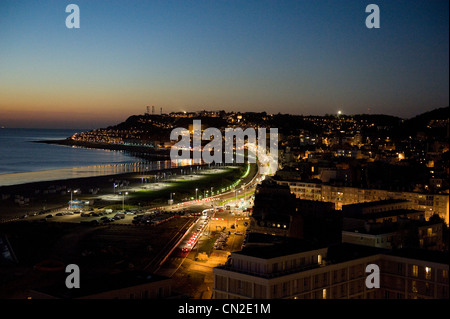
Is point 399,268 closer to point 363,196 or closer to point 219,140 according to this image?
point 363,196

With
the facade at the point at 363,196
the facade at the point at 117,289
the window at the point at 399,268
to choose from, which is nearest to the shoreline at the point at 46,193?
the facade at the point at 363,196

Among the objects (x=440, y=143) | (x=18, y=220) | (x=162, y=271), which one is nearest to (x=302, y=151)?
(x=440, y=143)

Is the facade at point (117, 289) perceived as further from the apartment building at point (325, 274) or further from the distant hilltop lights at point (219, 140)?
the distant hilltop lights at point (219, 140)

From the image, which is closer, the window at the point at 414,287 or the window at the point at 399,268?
the window at the point at 414,287

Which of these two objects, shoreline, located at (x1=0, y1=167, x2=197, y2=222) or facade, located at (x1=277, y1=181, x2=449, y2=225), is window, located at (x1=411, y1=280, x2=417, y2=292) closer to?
facade, located at (x1=277, y1=181, x2=449, y2=225)

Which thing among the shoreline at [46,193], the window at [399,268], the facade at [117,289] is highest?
the facade at [117,289]

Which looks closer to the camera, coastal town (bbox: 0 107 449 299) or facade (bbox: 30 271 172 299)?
facade (bbox: 30 271 172 299)

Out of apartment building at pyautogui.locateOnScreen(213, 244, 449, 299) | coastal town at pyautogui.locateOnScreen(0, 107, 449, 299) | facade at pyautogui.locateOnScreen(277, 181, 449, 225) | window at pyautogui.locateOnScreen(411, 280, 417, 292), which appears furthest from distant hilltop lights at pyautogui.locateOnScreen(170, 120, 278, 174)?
window at pyautogui.locateOnScreen(411, 280, 417, 292)
